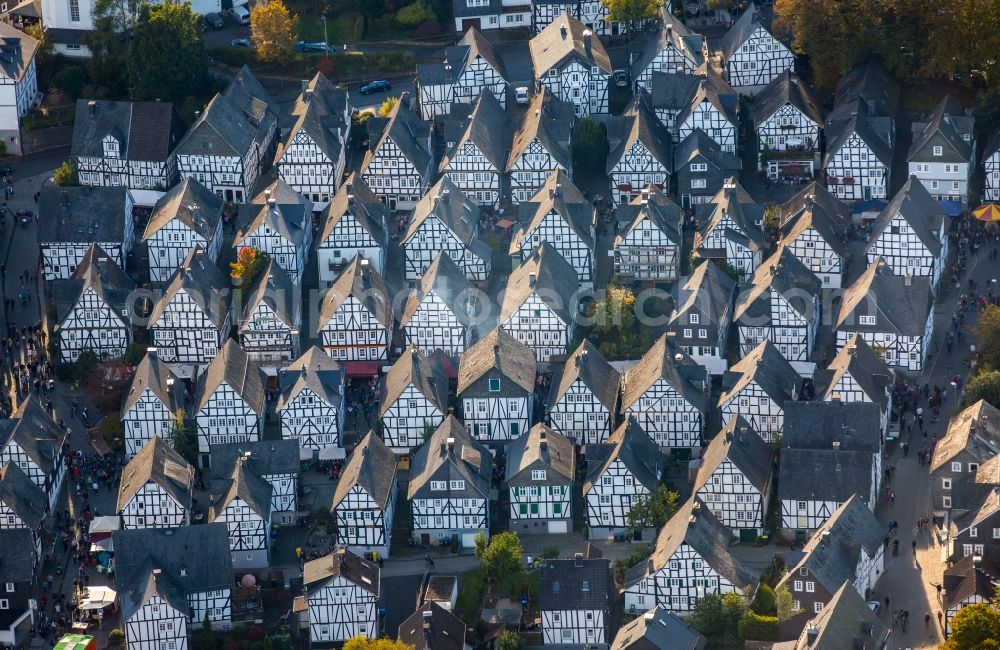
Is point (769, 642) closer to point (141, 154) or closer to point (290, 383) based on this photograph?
point (290, 383)

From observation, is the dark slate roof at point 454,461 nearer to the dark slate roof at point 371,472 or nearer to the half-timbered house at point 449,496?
the half-timbered house at point 449,496

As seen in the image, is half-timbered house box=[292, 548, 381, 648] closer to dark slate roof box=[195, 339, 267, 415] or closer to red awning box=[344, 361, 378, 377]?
dark slate roof box=[195, 339, 267, 415]

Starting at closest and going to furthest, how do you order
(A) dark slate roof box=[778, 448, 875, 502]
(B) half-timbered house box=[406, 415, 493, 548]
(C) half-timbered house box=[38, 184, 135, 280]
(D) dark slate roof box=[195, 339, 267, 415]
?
(A) dark slate roof box=[778, 448, 875, 502] < (B) half-timbered house box=[406, 415, 493, 548] < (D) dark slate roof box=[195, 339, 267, 415] < (C) half-timbered house box=[38, 184, 135, 280]

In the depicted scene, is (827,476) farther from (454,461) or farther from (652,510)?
→ (454,461)

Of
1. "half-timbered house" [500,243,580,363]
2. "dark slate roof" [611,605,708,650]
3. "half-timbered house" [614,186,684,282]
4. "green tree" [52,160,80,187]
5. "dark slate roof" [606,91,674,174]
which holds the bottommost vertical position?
"dark slate roof" [611,605,708,650]

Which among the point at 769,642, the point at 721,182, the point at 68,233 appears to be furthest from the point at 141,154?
the point at 769,642

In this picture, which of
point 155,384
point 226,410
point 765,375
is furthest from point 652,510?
point 155,384

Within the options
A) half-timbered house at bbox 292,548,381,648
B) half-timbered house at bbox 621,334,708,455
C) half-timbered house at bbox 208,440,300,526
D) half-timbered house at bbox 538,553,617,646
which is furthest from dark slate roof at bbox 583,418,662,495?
half-timbered house at bbox 208,440,300,526
